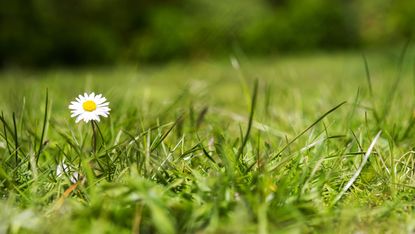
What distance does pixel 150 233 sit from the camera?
78 cm

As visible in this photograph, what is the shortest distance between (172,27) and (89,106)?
9152 millimetres

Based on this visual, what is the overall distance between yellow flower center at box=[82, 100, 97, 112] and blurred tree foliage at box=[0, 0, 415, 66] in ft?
21.4

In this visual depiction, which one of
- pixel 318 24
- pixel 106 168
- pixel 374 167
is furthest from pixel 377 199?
pixel 318 24

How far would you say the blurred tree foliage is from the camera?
8234 millimetres

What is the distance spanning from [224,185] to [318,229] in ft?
0.55

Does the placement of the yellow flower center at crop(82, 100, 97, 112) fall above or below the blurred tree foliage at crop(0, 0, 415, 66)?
below

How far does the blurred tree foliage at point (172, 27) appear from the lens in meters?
8.23

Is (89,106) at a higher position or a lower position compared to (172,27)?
lower

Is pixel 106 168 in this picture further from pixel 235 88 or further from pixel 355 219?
pixel 235 88

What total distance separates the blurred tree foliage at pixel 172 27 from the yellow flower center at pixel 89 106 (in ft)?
21.4

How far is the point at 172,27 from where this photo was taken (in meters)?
9.95

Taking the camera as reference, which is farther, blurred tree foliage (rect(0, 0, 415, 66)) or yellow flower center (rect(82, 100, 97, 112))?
blurred tree foliage (rect(0, 0, 415, 66))

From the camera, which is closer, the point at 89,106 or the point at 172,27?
the point at 89,106

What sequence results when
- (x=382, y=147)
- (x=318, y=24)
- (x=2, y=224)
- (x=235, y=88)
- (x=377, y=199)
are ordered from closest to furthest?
(x=2, y=224), (x=377, y=199), (x=382, y=147), (x=235, y=88), (x=318, y=24)
